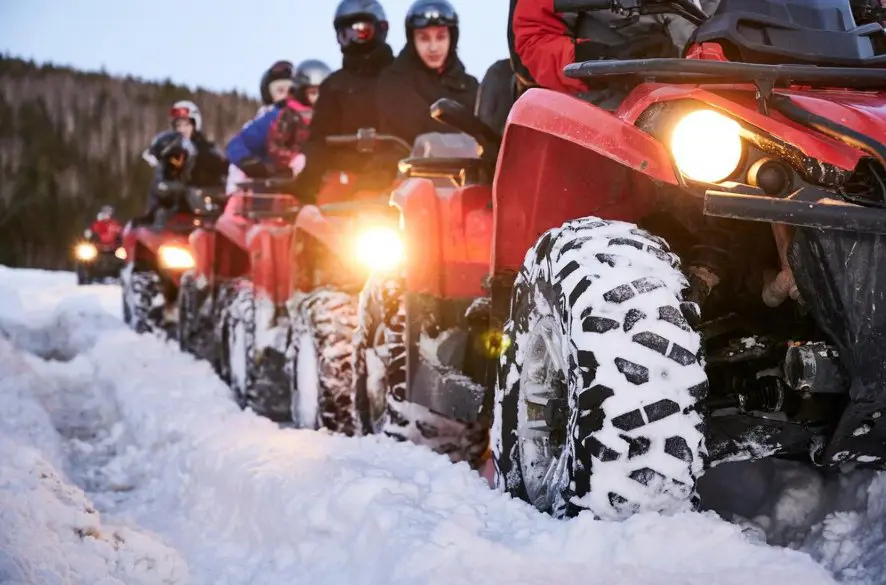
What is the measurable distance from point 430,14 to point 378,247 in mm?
2510

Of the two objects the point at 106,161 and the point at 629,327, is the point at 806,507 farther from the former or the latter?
the point at 106,161

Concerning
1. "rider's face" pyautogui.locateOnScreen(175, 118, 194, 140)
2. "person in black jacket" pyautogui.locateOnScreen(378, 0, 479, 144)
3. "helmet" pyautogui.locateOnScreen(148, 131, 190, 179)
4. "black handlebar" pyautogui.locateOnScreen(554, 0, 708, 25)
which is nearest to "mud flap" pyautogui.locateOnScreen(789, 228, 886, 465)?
"black handlebar" pyautogui.locateOnScreen(554, 0, 708, 25)

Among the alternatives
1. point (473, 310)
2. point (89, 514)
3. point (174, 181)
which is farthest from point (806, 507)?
point (174, 181)

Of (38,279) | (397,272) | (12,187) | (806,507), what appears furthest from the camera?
(12,187)

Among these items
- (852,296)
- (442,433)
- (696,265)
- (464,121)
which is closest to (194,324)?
(442,433)

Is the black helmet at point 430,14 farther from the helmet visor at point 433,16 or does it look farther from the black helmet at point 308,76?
the black helmet at point 308,76

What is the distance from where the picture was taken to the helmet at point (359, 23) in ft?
26.3

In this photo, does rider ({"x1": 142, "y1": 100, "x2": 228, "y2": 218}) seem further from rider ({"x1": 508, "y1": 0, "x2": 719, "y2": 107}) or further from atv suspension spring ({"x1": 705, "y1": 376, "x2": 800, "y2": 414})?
atv suspension spring ({"x1": 705, "y1": 376, "x2": 800, "y2": 414})

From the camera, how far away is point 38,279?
19203 millimetres

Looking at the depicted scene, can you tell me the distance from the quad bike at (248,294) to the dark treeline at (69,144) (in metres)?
23.5

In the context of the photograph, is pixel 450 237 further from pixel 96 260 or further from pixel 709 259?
pixel 96 260

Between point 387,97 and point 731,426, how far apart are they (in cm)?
539

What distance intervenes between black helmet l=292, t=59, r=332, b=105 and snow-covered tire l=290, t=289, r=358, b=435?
508 cm

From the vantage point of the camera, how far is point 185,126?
13.9 metres
